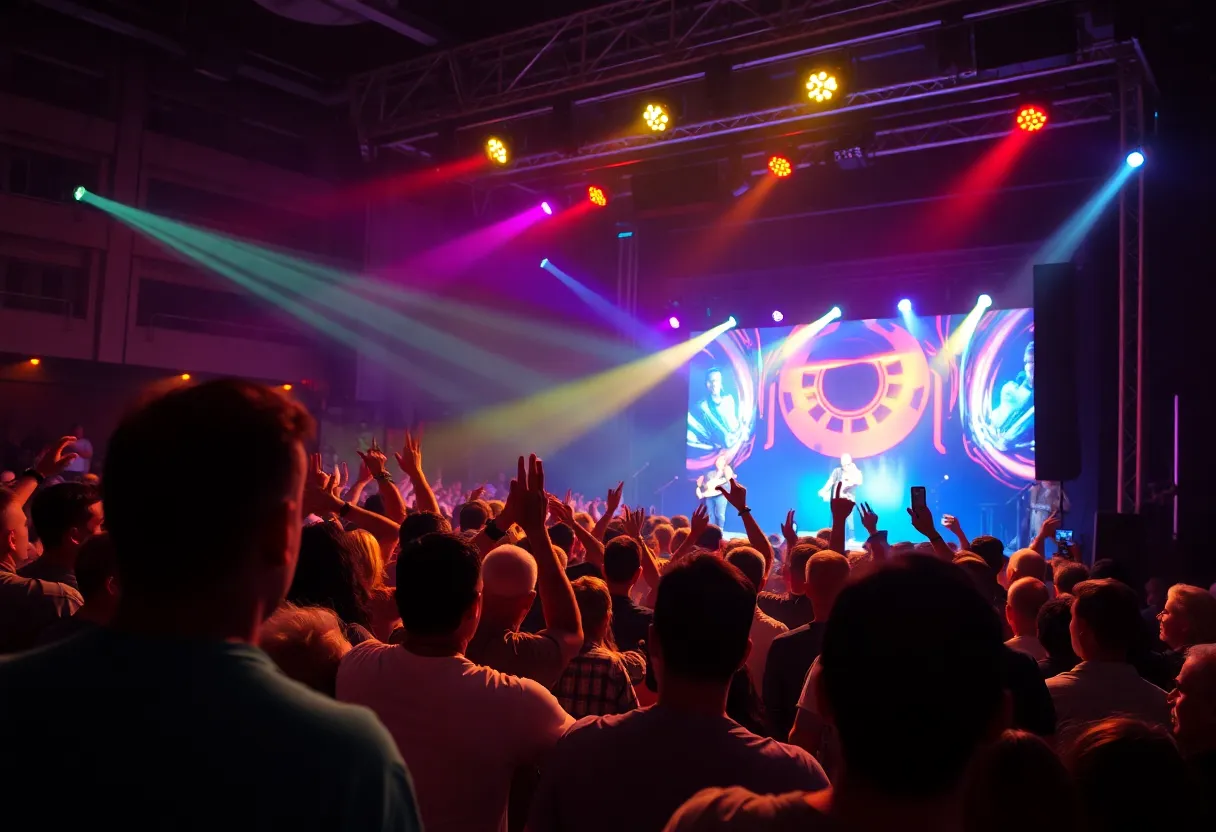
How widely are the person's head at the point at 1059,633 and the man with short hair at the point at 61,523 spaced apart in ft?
12.0

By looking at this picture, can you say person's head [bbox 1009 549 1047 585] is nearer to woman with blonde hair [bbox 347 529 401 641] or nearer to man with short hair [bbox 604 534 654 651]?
man with short hair [bbox 604 534 654 651]

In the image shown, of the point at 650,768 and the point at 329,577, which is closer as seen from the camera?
the point at 650,768

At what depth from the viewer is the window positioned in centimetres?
1513

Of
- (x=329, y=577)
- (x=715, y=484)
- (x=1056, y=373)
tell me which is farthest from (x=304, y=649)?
(x=715, y=484)

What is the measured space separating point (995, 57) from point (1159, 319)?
3.90 m

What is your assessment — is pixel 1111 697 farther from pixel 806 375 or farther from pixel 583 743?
pixel 806 375

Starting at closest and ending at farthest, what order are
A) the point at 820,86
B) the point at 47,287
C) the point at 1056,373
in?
the point at 1056,373, the point at 820,86, the point at 47,287

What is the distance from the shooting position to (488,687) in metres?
2.26

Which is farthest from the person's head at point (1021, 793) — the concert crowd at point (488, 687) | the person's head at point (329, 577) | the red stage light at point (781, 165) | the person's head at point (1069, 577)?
the red stage light at point (781, 165)

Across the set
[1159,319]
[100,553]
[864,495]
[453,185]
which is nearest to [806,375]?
[864,495]

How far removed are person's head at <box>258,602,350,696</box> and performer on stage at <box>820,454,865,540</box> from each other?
12.0 meters

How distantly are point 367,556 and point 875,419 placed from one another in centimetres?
1161

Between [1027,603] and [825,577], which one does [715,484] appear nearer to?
[1027,603]

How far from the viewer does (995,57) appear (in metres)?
8.72
